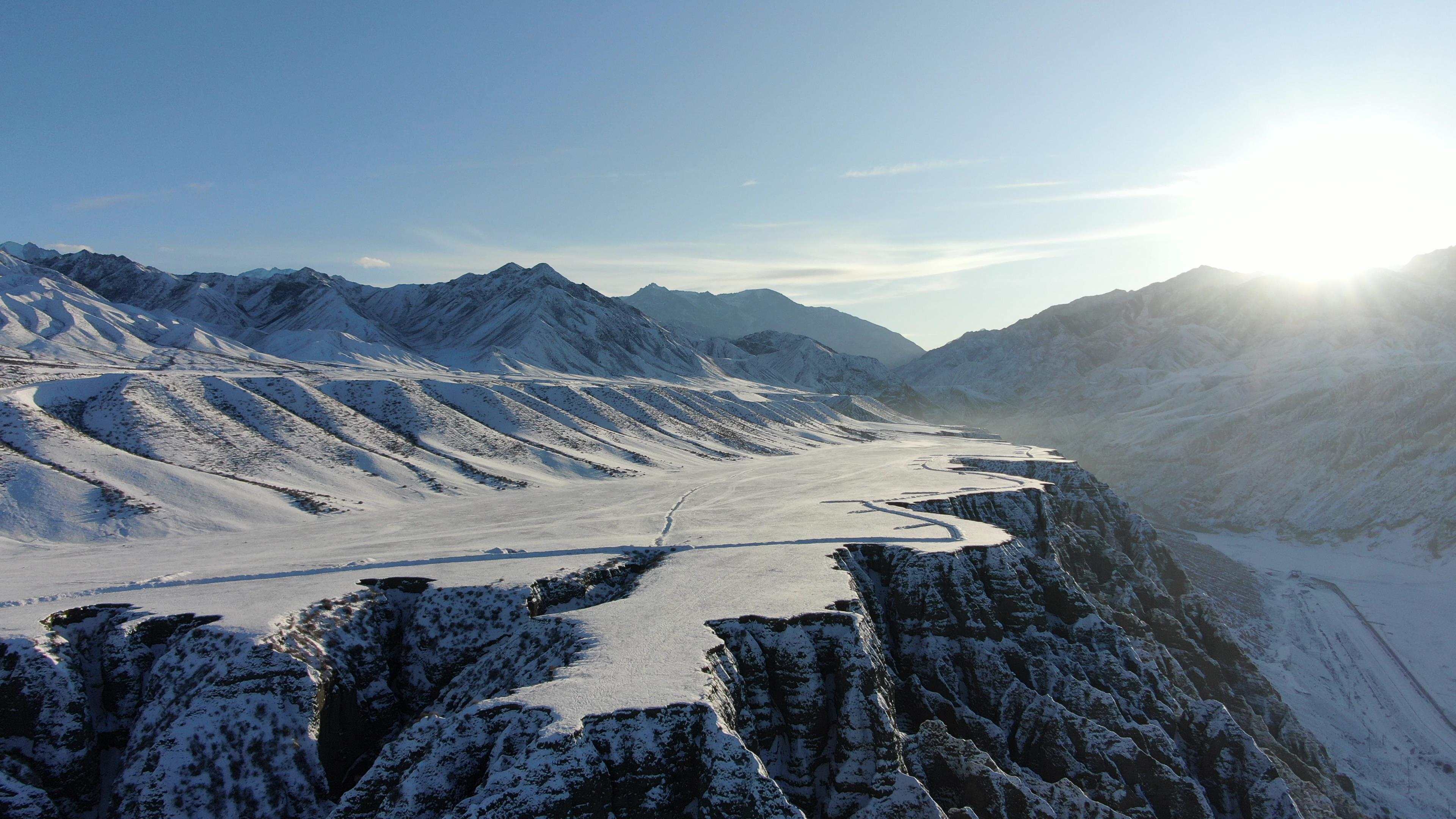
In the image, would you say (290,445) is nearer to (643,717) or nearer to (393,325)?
(643,717)

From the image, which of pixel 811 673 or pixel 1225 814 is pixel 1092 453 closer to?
pixel 1225 814

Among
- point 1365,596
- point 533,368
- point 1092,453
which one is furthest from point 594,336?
point 1365,596

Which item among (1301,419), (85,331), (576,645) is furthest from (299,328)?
(1301,419)

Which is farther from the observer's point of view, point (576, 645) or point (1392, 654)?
point (1392, 654)

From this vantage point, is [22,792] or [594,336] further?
[594,336]

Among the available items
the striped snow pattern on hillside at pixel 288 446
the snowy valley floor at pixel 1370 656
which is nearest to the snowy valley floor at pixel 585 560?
the striped snow pattern on hillside at pixel 288 446
